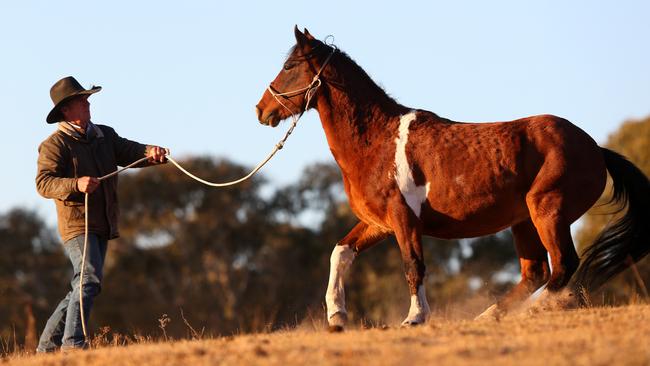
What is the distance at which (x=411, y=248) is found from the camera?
1052cm

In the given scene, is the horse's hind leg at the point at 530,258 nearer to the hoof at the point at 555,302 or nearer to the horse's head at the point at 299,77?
the hoof at the point at 555,302

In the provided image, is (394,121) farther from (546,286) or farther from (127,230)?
(127,230)

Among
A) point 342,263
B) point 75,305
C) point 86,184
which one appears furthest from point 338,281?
point 86,184

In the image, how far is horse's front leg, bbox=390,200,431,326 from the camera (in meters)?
10.5

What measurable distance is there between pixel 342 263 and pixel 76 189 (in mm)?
2742

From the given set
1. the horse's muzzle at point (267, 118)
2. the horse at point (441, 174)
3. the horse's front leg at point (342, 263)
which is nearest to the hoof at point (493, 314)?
the horse at point (441, 174)

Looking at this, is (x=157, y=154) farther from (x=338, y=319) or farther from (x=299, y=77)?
(x=338, y=319)

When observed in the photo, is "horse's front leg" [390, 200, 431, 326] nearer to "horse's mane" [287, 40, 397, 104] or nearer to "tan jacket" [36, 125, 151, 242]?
"horse's mane" [287, 40, 397, 104]

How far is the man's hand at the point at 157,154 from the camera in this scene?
11.0 metres

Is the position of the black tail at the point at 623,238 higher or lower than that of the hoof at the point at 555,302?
higher

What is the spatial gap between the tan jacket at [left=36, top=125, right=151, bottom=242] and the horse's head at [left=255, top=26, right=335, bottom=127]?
1.88 m

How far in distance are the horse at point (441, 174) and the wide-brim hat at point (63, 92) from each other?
1.98m

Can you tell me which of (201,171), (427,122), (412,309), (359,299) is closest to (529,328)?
(412,309)

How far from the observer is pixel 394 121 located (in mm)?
11250
